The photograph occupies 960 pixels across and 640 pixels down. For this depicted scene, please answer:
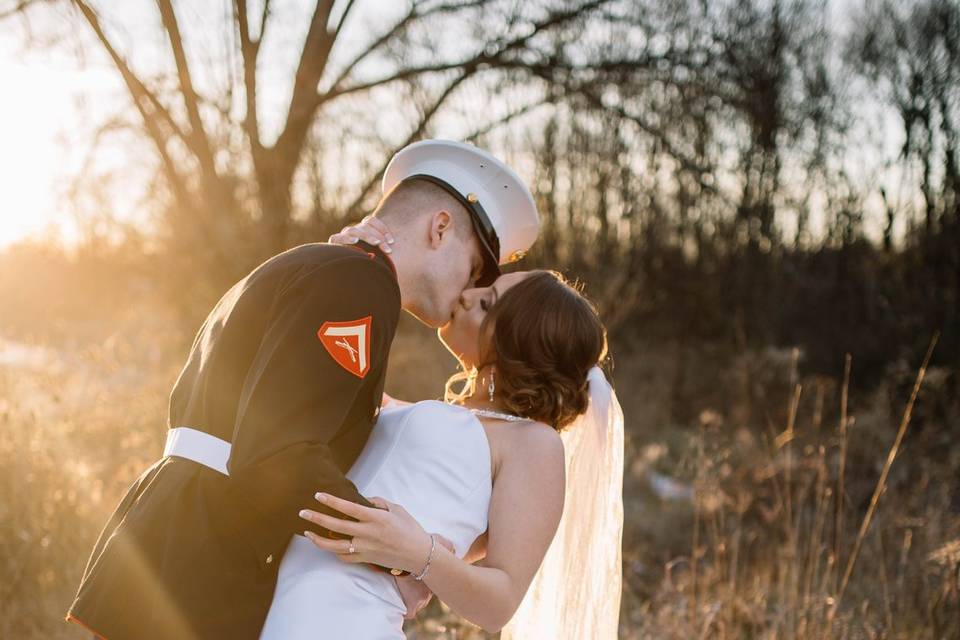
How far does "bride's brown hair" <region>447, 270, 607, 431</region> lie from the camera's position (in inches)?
99.5

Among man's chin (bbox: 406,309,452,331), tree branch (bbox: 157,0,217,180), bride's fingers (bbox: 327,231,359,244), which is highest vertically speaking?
tree branch (bbox: 157,0,217,180)

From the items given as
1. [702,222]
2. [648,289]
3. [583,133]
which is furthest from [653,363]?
[583,133]

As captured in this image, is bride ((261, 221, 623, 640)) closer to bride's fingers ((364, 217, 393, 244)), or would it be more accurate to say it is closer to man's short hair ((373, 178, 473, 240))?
bride's fingers ((364, 217, 393, 244))

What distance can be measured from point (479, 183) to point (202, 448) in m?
1.04

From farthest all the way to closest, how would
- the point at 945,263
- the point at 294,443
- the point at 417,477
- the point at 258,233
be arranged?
1. the point at 945,263
2. the point at 258,233
3. the point at 417,477
4. the point at 294,443

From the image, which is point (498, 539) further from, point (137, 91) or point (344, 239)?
point (137, 91)

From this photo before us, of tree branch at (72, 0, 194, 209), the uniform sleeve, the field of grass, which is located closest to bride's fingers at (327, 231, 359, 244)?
the uniform sleeve

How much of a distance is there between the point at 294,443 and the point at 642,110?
548 centimetres

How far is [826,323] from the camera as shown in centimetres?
1230

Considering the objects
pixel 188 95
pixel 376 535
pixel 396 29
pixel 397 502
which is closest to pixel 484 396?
pixel 397 502

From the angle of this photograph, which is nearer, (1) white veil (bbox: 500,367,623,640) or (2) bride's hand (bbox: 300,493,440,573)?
(2) bride's hand (bbox: 300,493,440,573)

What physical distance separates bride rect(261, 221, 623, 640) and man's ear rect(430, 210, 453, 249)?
155mm

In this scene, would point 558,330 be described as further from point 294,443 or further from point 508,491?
point 294,443

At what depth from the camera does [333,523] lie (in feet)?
5.85
